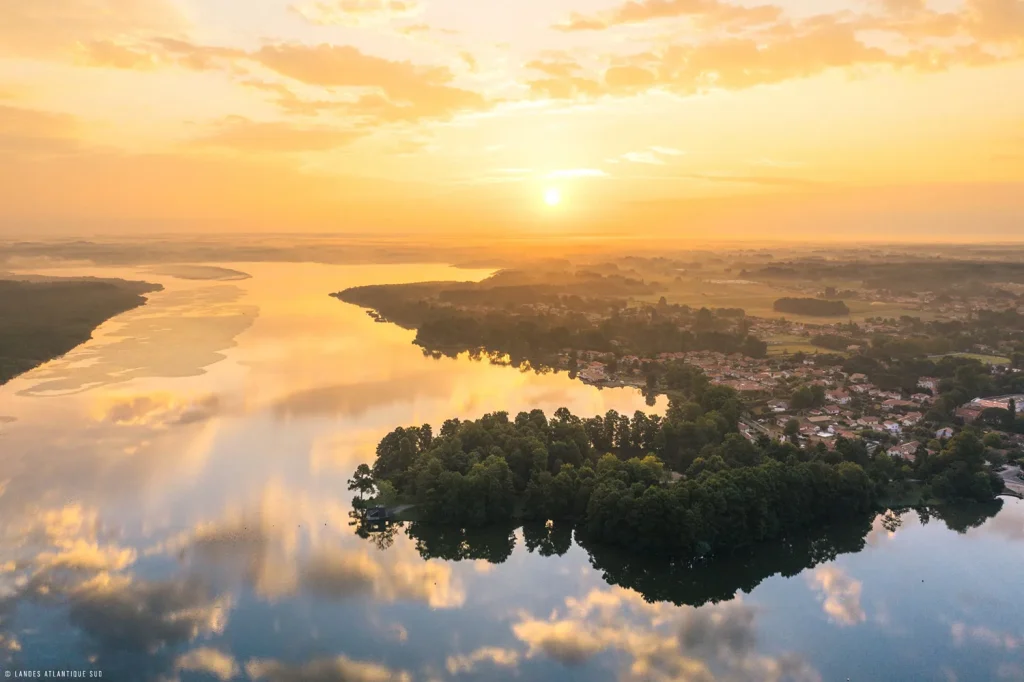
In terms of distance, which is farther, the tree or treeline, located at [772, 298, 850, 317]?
treeline, located at [772, 298, 850, 317]

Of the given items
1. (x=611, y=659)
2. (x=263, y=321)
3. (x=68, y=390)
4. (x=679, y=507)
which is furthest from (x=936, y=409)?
(x=263, y=321)

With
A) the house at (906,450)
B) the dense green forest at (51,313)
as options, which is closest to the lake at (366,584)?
the house at (906,450)

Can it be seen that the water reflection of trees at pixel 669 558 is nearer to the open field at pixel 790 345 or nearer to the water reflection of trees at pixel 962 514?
the water reflection of trees at pixel 962 514

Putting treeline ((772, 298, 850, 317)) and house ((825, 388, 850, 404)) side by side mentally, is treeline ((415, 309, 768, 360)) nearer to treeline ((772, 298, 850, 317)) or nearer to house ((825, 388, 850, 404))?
house ((825, 388, 850, 404))

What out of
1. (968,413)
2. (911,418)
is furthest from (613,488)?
(968,413)

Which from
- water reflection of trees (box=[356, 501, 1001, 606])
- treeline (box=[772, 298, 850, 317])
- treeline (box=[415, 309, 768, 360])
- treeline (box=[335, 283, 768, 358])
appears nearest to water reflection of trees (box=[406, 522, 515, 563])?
water reflection of trees (box=[356, 501, 1001, 606])
